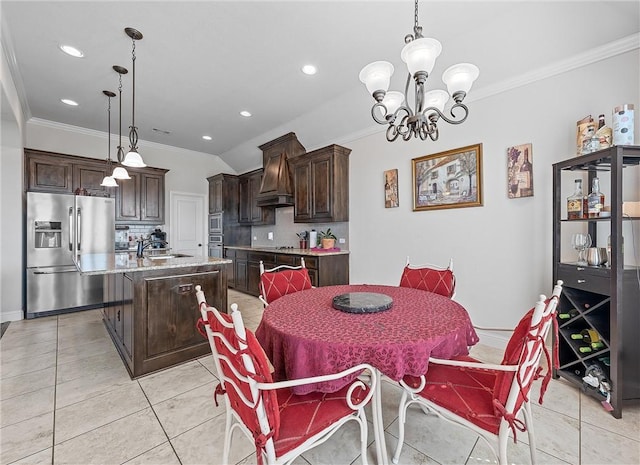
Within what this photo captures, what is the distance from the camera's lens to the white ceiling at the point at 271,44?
7.34 feet

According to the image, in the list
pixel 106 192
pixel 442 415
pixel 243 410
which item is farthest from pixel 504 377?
pixel 106 192

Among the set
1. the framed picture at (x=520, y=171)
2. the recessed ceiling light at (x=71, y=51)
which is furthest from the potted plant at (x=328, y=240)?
the recessed ceiling light at (x=71, y=51)

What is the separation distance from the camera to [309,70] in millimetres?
3125

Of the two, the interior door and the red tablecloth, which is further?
the interior door

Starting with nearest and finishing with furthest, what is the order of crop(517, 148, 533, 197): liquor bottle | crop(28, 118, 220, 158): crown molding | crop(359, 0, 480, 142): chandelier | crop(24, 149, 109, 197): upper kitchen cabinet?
crop(359, 0, 480, 142): chandelier
crop(517, 148, 533, 197): liquor bottle
crop(24, 149, 109, 197): upper kitchen cabinet
crop(28, 118, 220, 158): crown molding

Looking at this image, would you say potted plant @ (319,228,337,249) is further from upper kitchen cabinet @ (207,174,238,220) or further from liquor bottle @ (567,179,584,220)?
liquor bottle @ (567,179,584,220)

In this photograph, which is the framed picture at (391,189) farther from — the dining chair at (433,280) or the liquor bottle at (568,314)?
the liquor bottle at (568,314)

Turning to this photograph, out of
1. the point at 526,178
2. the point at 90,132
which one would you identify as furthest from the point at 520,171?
the point at 90,132

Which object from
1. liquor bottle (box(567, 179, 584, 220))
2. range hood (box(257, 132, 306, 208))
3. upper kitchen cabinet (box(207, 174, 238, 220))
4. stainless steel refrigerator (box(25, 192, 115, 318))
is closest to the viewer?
liquor bottle (box(567, 179, 584, 220))

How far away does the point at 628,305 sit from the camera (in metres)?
1.85

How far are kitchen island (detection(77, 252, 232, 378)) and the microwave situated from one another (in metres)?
3.38

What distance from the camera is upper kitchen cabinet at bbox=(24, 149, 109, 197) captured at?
4078 millimetres

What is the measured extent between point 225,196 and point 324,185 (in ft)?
9.35

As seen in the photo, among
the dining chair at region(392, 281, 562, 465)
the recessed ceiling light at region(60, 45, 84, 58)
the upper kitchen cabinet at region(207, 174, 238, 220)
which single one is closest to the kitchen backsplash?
the upper kitchen cabinet at region(207, 174, 238, 220)
